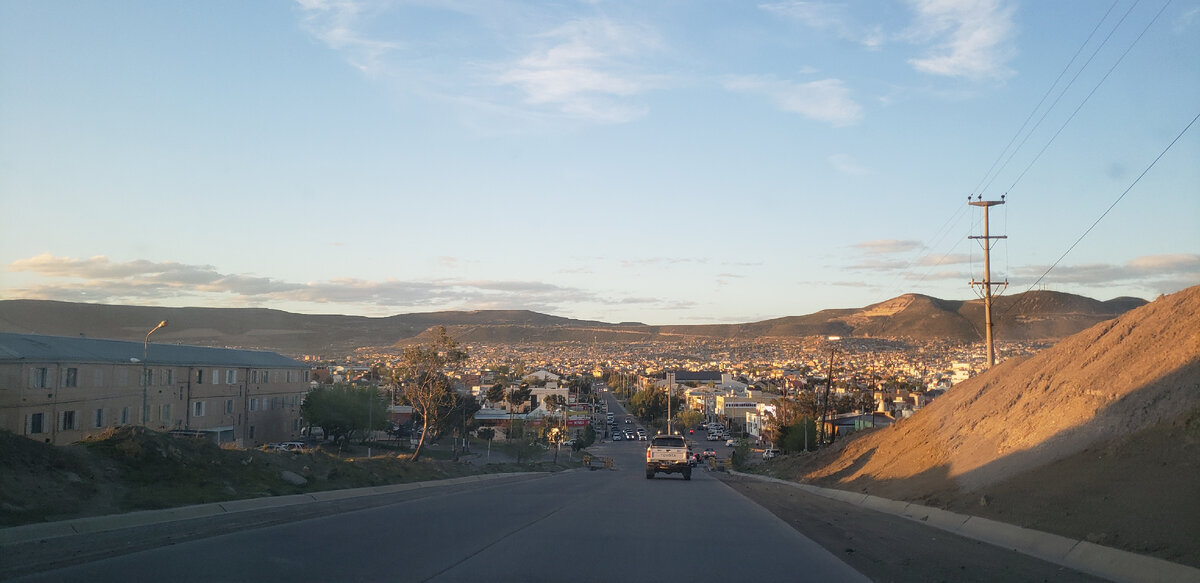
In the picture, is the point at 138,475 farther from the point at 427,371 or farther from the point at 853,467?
the point at 427,371

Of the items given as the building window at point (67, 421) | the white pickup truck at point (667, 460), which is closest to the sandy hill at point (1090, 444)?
the white pickup truck at point (667, 460)

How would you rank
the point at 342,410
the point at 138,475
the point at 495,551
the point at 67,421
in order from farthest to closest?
the point at 342,410
the point at 67,421
the point at 138,475
the point at 495,551

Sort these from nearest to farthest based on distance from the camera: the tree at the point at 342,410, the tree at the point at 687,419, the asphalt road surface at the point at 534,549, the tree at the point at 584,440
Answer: the asphalt road surface at the point at 534,549, the tree at the point at 342,410, the tree at the point at 584,440, the tree at the point at 687,419

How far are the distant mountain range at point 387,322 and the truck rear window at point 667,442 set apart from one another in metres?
19.9

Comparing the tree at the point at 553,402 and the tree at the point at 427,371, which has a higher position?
the tree at the point at 427,371

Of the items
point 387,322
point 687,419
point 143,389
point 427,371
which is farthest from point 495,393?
point 143,389

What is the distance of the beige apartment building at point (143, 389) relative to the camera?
3916cm

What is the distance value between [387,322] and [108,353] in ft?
363

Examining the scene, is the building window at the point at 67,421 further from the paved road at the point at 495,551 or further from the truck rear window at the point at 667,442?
the paved road at the point at 495,551

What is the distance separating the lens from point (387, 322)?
156500mm

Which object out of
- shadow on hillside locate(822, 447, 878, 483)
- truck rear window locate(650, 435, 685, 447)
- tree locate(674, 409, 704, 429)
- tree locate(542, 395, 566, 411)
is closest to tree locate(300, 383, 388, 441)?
truck rear window locate(650, 435, 685, 447)

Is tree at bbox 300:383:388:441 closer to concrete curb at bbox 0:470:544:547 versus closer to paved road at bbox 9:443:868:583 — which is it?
concrete curb at bbox 0:470:544:547

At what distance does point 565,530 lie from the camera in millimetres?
16906

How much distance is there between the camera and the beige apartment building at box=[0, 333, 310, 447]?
3916cm
